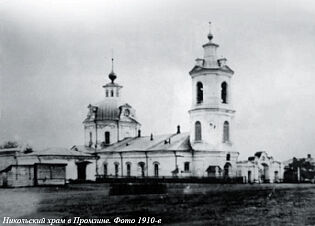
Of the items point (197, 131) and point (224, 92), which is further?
point (197, 131)

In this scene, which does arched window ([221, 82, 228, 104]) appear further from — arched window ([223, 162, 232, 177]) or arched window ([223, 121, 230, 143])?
arched window ([223, 162, 232, 177])

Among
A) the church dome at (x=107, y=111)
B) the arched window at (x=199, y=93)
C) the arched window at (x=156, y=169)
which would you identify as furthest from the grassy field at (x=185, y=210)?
the church dome at (x=107, y=111)

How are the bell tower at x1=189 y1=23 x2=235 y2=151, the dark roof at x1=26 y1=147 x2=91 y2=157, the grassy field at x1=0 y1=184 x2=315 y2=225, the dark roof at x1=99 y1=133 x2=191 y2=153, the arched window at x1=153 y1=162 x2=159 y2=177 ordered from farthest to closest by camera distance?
the arched window at x1=153 y1=162 x2=159 y2=177 → the dark roof at x1=99 y1=133 x2=191 y2=153 → the bell tower at x1=189 y1=23 x2=235 y2=151 → the dark roof at x1=26 y1=147 x2=91 y2=157 → the grassy field at x1=0 y1=184 x2=315 y2=225

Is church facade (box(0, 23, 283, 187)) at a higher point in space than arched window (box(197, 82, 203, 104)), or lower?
lower

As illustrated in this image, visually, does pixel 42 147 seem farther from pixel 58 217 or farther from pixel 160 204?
pixel 58 217

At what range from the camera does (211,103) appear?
29.4 meters

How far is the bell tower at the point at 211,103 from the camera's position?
29.4 m

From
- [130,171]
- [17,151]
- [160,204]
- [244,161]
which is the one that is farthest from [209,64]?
[160,204]

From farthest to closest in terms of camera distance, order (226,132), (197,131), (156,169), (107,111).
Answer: (107,111) → (156,169) → (226,132) → (197,131)

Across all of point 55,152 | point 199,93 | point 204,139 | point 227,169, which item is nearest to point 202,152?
point 204,139

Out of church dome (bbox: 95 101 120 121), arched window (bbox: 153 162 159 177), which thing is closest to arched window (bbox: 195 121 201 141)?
arched window (bbox: 153 162 159 177)

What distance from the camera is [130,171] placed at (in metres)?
32.7

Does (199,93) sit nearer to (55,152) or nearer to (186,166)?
(186,166)

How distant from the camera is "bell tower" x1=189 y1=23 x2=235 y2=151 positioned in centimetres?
2938
